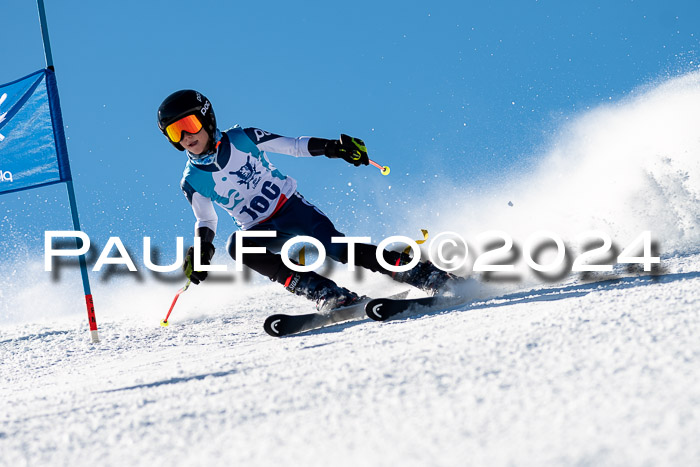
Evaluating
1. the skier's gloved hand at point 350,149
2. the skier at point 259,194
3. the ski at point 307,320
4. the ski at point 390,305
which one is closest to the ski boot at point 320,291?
the skier at point 259,194

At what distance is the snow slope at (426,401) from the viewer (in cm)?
115

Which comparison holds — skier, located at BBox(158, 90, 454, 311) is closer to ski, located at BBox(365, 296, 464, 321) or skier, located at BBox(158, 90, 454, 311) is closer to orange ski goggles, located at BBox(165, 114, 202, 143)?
orange ski goggles, located at BBox(165, 114, 202, 143)

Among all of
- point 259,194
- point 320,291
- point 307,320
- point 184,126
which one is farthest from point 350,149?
point 307,320

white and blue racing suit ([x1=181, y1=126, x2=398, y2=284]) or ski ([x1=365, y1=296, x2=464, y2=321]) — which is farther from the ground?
white and blue racing suit ([x1=181, y1=126, x2=398, y2=284])

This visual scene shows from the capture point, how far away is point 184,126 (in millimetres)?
4117

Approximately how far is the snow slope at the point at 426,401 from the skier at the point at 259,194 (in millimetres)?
1441

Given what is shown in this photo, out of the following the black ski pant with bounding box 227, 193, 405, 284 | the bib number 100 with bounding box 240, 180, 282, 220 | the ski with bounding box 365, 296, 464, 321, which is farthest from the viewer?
the bib number 100 with bounding box 240, 180, 282, 220

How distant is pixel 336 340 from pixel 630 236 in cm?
376

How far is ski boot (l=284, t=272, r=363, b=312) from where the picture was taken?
409cm

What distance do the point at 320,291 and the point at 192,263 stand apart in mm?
903

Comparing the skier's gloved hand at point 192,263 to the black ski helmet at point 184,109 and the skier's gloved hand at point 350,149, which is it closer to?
the black ski helmet at point 184,109

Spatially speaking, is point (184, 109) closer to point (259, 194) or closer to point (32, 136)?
point (259, 194)

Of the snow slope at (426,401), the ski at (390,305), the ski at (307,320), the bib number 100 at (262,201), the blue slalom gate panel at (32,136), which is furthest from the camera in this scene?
the blue slalom gate panel at (32,136)

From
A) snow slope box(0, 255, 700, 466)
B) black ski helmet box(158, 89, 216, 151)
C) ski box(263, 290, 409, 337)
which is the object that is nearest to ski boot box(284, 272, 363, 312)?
ski box(263, 290, 409, 337)
